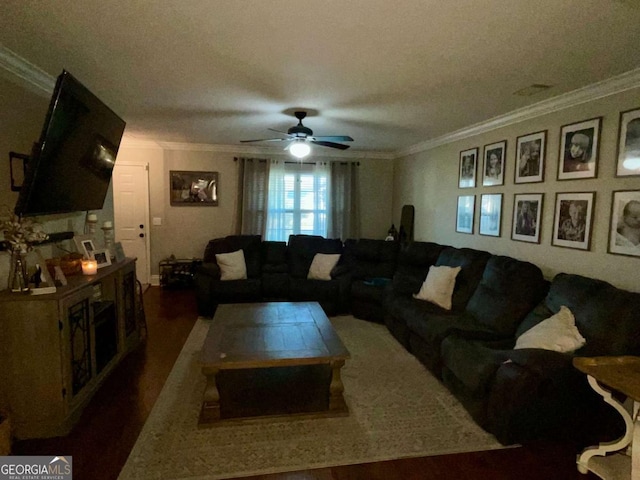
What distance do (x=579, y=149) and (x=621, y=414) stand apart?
201 centimetres

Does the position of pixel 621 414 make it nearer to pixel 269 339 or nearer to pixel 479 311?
pixel 479 311

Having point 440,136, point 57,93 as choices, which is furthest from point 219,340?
point 440,136

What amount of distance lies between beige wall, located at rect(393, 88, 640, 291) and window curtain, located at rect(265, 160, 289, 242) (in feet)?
8.29

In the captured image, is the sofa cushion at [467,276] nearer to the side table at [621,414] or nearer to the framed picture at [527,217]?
the framed picture at [527,217]

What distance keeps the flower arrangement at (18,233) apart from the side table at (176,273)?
3.47 meters

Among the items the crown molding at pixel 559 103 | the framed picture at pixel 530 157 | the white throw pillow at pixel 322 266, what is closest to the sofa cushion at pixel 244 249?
the white throw pillow at pixel 322 266

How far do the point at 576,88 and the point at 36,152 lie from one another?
381 centimetres

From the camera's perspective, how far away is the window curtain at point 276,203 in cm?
596

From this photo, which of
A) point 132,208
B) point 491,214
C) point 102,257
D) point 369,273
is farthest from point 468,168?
point 132,208

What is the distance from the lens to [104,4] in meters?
1.68

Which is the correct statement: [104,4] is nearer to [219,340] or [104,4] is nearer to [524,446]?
[219,340]

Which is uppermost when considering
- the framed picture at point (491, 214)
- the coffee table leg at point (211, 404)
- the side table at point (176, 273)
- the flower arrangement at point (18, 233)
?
the framed picture at point (491, 214)

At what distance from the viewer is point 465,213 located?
4.35 metres

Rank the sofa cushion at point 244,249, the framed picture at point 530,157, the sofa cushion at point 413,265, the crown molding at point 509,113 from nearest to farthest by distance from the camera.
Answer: the crown molding at point 509,113, the framed picture at point 530,157, the sofa cushion at point 413,265, the sofa cushion at point 244,249
